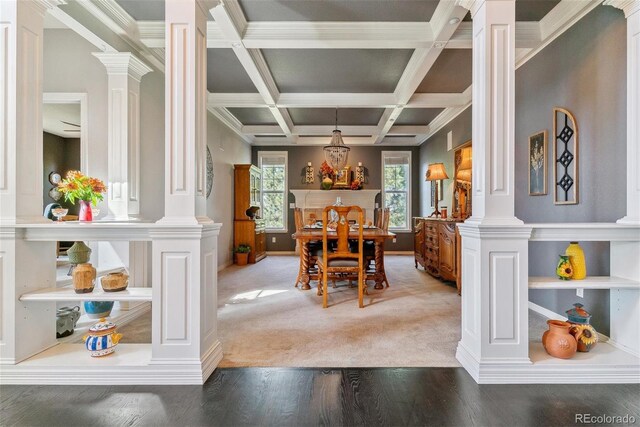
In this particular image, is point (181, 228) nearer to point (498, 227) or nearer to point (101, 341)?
point (101, 341)

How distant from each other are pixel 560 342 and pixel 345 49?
3362 mm

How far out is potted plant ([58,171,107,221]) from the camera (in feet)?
7.32

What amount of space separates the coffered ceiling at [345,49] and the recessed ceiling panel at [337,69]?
0.04ft

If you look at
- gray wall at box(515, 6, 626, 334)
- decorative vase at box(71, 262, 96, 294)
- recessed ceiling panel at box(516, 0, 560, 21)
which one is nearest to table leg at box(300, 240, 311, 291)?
→ decorative vase at box(71, 262, 96, 294)

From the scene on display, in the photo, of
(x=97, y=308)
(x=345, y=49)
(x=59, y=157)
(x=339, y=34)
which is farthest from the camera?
(x=59, y=157)

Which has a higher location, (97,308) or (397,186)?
(397,186)

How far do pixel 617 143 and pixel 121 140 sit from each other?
429cm

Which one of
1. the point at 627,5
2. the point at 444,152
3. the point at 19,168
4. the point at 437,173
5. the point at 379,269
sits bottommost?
the point at 379,269

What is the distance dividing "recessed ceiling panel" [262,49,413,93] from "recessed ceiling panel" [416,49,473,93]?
17.0 inches

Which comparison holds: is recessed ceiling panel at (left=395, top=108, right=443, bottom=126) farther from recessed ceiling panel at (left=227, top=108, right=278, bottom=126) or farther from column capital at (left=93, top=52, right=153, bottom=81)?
column capital at (left=93, top=52, right=153, bottom=81)

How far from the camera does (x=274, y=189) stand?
8.14 meters

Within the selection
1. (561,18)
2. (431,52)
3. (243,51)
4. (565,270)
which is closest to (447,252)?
(565,270)

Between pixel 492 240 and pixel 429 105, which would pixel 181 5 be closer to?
pixel 492 240

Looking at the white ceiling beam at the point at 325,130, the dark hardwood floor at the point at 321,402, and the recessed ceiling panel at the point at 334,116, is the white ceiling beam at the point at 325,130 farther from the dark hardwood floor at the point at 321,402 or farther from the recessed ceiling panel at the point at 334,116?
the dark hardwood floor at the point at 321,402
